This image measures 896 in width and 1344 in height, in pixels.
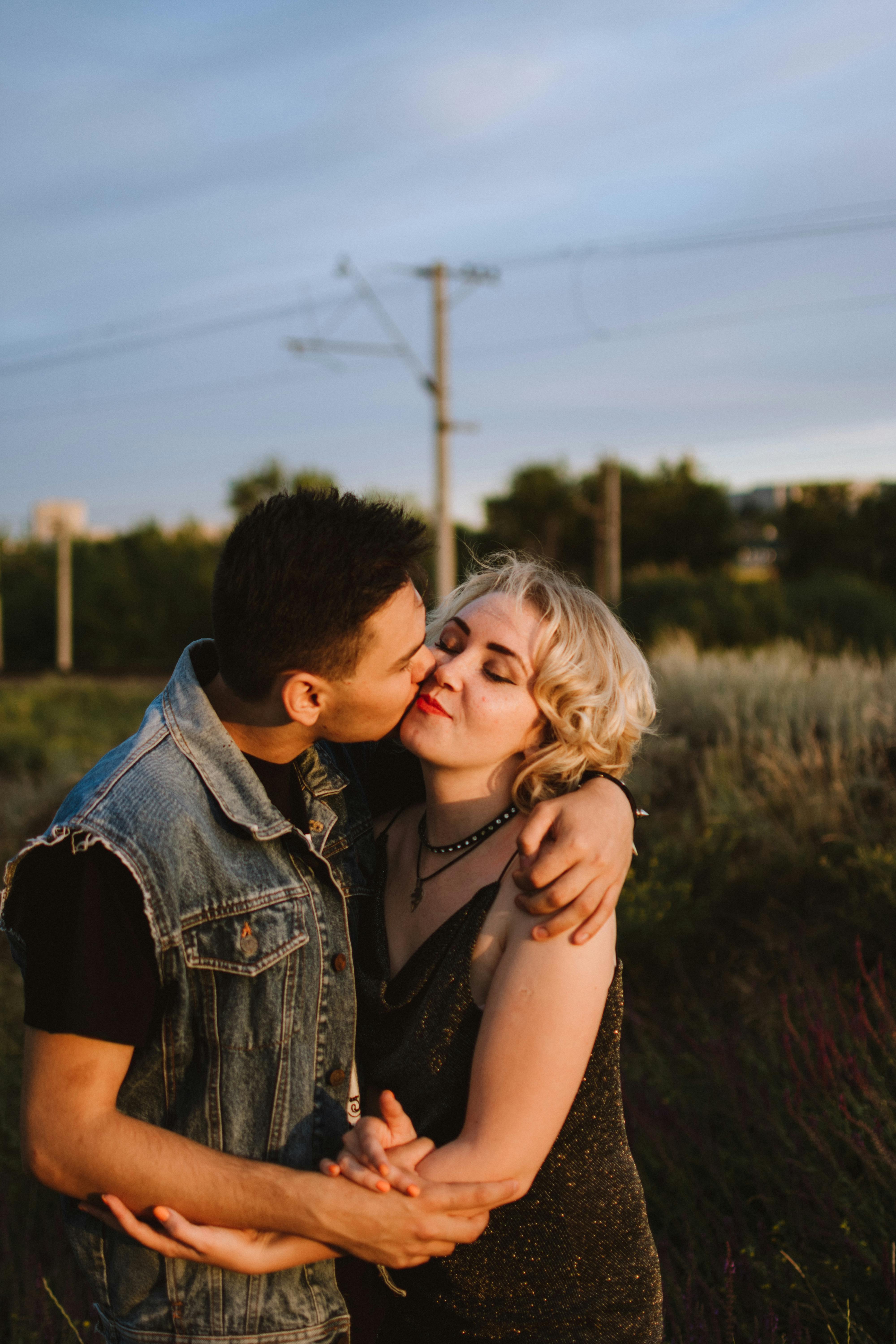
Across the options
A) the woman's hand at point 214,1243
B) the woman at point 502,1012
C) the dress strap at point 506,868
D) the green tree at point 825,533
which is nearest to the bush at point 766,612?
the green tree at point 825,533

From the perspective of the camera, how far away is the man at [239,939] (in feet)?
5.33

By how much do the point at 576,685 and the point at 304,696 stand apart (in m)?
0.59

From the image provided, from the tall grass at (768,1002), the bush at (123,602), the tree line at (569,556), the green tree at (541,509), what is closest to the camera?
the tall grass at (768,1002)

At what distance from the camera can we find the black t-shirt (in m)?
1.57

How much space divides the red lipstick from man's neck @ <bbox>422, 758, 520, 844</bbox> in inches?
4.9

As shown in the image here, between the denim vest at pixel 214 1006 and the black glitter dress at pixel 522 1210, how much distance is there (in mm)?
148

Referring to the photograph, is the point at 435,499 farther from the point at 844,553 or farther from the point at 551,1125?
the point at 844,553

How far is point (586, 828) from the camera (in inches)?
76.3

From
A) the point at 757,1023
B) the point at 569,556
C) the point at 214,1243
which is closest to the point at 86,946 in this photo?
the point at 214,1243

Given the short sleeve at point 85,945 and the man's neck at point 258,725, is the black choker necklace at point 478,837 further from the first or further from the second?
the short sleeve at point 85,945

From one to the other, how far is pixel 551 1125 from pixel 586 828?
1.69 ft

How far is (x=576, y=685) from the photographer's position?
2.21m

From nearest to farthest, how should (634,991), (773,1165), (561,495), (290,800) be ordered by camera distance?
(290,800), (773,1165), (634,991), (561,495)

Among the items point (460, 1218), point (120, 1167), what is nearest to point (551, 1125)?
point (460, 1218)
